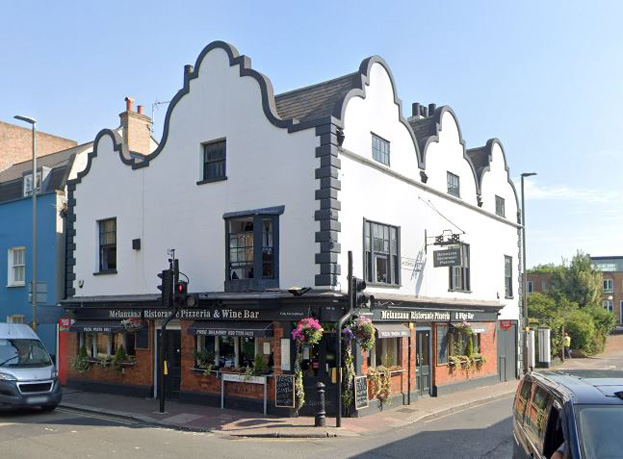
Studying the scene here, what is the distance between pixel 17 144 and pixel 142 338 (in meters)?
18.9

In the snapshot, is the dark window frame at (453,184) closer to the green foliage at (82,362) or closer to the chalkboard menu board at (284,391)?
the chalkboard menu board at (284,391)

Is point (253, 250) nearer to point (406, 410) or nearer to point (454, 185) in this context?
point (406, 410)

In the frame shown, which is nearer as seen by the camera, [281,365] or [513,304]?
[281,365]

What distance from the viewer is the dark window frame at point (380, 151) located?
58.3 feet

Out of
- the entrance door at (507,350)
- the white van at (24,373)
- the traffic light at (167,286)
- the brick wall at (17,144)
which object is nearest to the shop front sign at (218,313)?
the traffic light at (167,286)

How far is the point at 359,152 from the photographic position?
16875 mm

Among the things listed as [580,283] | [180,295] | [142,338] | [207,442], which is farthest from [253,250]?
[580,283]

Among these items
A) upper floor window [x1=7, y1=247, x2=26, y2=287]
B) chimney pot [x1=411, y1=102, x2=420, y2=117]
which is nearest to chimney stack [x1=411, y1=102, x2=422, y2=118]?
chimney pot [x1=411, y1=102, x2=420, y2=117]

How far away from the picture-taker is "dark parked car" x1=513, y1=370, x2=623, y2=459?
5.33 m

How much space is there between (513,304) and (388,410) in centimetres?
1186

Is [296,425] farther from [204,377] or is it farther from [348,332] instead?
[204,377]

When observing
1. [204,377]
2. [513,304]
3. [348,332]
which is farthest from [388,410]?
[513,304]

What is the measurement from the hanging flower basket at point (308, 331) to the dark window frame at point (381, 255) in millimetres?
2611

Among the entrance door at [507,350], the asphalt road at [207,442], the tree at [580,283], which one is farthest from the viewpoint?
the tree at [580,283]
